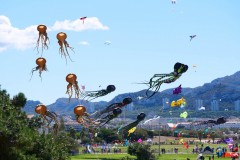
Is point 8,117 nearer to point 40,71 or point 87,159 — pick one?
point 40,71

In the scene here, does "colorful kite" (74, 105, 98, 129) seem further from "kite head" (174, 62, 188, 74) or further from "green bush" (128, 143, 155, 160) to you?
"green bush" (128, 143, 155, 160)

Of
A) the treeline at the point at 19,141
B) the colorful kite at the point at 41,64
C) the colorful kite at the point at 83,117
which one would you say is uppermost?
the colorful kite at the point at 41,64

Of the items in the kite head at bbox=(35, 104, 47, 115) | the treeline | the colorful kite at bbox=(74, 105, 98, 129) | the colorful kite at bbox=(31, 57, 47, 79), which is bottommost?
the treeline

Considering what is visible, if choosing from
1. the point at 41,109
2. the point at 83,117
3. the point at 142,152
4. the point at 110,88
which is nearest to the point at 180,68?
the point at 110,88

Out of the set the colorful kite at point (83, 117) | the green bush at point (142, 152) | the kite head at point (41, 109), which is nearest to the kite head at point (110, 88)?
the colorful kite at point (83, 117)

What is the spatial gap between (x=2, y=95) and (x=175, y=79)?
891cm

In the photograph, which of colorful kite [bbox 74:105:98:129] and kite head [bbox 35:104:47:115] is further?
kite head [bbox 35:104:47:115]

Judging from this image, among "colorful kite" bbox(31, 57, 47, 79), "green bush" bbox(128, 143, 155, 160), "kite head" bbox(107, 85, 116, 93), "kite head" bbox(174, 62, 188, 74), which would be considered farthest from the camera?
"green bush" bbox(128, 143, 155, 160)

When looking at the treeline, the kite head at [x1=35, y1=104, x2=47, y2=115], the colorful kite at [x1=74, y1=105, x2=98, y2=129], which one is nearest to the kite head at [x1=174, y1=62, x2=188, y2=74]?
the colorful kite at [x1=74, y1=105, x2=98, y2=129]

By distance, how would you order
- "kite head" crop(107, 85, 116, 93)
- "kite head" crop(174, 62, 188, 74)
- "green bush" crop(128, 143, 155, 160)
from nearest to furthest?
"kite head" crop(174, 62, 188, 74), "kite head" crop(107, 85, 116, 93), "green bush" crop(128, 143, 155, 160)

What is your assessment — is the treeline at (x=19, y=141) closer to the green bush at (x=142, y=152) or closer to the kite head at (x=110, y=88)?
the kite head at (x=110, y=88)

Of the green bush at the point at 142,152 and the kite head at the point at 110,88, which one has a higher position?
the kite head at the point at 110,88

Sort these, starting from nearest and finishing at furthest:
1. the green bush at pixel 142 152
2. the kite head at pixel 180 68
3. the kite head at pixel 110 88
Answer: the kite head at pixel 180 68
the kite head at pixel 110 88
the green bush at pixel 142 152

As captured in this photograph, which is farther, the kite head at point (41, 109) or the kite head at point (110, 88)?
the kite head at point (110, 88)
